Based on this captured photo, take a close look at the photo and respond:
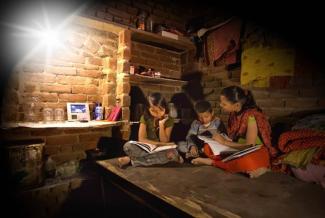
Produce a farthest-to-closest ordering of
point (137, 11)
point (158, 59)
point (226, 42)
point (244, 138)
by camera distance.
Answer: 1. point (158, 59)
2. point (137, 11)
3. point (226, 42)
4. point (244, 138)

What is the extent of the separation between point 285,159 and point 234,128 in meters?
0.64

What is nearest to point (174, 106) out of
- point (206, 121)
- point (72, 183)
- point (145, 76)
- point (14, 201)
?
point (145, 76)

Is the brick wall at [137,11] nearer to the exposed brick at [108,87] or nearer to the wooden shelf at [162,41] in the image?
the wooden shelf at [162,41]

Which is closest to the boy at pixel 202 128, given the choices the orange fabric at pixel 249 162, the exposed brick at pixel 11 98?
the orange fabric at pixel 249 162

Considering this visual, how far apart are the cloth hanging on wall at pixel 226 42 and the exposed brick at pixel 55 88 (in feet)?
7.16

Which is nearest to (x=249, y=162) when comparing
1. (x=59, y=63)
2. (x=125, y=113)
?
(x=125, y=113)

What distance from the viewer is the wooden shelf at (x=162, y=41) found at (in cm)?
318

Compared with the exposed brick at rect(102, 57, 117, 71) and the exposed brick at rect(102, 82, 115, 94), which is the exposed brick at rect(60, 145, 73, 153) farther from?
the exposed brick at rect(102, 57, 117, 71)

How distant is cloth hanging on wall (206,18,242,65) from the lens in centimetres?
315

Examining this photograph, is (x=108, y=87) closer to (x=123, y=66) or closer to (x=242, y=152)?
(x=123, y=66)

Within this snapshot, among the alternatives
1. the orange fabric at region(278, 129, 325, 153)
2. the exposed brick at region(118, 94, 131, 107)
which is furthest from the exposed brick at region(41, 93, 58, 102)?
the orange fabric at region(278, 129, 325, 153)

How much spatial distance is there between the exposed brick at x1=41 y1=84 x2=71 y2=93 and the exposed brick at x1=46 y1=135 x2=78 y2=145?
577mm

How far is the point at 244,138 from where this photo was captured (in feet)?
8.00

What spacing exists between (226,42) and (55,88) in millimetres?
2436
